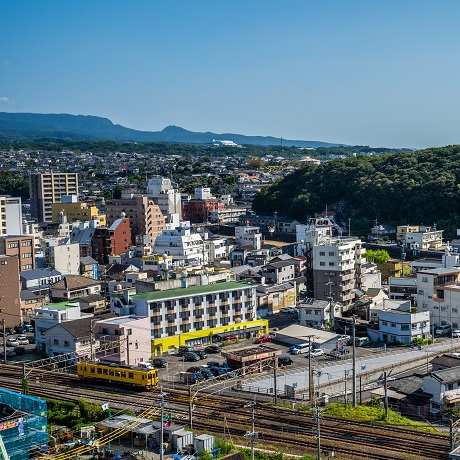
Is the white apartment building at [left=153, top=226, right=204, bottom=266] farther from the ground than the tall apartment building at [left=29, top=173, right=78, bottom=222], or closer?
closer

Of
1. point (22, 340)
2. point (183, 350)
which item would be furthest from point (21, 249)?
point (183, 350)

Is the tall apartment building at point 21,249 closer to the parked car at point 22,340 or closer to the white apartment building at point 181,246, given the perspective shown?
the white apartment building at point 181,246

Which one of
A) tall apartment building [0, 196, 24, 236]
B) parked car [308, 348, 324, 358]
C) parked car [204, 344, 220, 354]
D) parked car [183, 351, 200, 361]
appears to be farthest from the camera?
tall apartment building [0, 196, 24, 236]

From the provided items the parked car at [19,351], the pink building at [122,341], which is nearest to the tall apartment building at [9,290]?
the parked car at [19,351]

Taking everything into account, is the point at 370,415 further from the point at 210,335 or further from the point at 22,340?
the point at 22,340

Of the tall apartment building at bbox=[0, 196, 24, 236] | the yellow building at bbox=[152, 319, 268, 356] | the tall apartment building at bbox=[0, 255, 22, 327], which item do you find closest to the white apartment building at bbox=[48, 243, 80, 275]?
the tall apartment building at bbox=[0, 196, 24, 236]

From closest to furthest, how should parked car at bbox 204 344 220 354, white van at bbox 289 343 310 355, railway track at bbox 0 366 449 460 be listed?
1. railway track at bbox 0 366 449 460
2. white van at bbox 289 343 310 355
3. parked car at bbox 204 344 220 354

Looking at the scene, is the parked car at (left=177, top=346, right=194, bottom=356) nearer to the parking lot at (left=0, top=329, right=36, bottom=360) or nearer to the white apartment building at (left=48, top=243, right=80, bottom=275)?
the parking lot at (left=0, top=329, right=36, bottom=360)
